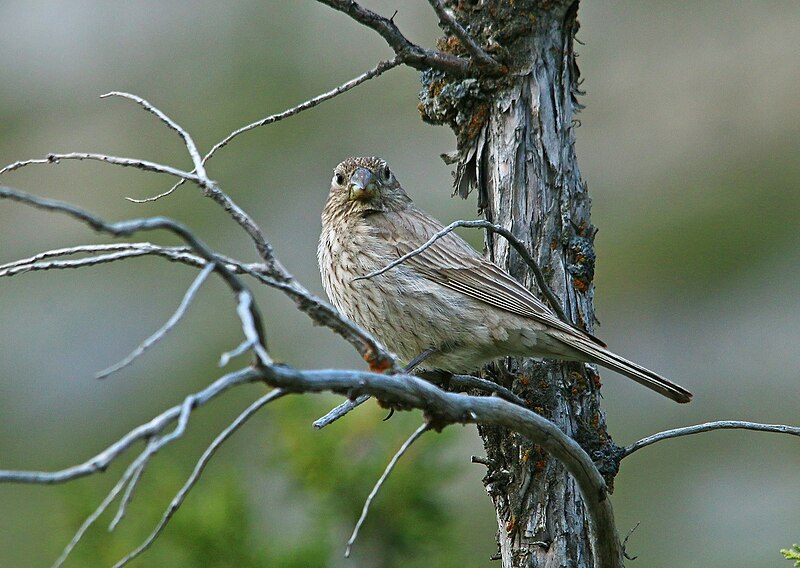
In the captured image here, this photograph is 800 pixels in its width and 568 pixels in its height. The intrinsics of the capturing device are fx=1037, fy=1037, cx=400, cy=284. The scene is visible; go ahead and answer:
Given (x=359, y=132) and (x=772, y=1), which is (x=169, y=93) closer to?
(x=359, y=132)

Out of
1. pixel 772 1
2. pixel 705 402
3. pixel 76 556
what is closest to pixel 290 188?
pixel 705 402

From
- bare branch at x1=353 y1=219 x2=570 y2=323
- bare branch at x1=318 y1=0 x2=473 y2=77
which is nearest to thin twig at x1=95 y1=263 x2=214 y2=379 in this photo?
bare branch at x1=353 y1=219 x2=570 y2=323

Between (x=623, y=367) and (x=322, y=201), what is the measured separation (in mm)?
11445

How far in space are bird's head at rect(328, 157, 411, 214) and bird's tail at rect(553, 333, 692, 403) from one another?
4.79 feet

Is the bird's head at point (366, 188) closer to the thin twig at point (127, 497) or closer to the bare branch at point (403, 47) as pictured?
the bare branch at point (403, 47)

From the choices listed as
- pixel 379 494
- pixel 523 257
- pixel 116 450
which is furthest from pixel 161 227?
pixel 379 494

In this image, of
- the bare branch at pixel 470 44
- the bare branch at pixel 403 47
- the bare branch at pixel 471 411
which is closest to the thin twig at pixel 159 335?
the bare branch at pixel 471 411

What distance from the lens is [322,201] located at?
15062mm

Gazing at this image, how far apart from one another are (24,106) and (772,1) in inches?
510

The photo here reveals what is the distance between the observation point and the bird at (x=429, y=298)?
156 inches

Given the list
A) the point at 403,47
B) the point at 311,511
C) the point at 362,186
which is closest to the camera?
the point at 403,47

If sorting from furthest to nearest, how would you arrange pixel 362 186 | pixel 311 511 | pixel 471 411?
1. pixel 362 186
2. pixel 311 511
3. pixel 471 411

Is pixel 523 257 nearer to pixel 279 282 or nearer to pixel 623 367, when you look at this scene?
pixel 623 367

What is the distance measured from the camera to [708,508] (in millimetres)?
11117
